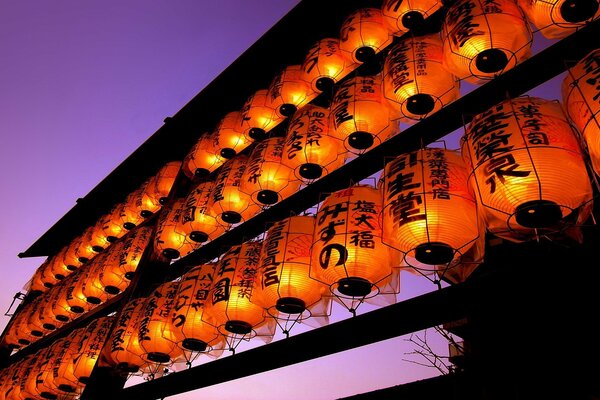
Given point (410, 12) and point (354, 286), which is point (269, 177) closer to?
point (354, 286)

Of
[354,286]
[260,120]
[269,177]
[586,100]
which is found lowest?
[354,286]

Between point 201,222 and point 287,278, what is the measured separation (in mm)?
2575

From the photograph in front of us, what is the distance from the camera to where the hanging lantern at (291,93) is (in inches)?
233

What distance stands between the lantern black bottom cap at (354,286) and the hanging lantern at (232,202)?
241 centimetres

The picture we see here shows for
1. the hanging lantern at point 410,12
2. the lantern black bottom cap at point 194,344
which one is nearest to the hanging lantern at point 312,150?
the hanging lantern at point 410,12

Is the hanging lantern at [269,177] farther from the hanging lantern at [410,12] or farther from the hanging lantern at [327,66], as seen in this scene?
the hanging lantern at [410,12]

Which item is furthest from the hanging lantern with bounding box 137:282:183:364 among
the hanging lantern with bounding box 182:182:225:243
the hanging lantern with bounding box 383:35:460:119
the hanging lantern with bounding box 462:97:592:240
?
the hanging lantern with bounding box 462:97:592:240

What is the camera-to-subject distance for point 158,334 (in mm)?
4691

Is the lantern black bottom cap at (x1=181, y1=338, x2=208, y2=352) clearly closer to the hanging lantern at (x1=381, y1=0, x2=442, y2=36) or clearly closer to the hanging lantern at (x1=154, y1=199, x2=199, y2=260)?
the hanging lantern at (x1=154, y1=199, x2=199, y2=260)

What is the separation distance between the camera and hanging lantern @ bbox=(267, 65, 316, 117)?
19.4ft

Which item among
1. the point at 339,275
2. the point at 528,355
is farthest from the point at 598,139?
the point at 528,355

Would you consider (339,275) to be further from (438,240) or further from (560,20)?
(560,20)

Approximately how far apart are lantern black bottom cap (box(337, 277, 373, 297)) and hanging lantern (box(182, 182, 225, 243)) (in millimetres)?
2958

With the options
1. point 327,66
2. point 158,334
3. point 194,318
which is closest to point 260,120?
point 327,66
